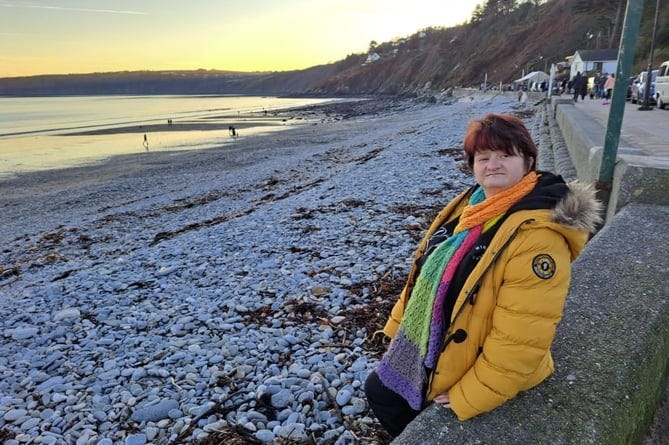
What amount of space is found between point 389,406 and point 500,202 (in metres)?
1.31

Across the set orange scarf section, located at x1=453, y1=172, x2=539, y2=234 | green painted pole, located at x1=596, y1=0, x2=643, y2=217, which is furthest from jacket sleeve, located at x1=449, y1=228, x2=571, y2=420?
green painted pole, located at x1=596, y1=0, x2=643, y2=217

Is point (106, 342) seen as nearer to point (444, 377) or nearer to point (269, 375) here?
point (269, 375)

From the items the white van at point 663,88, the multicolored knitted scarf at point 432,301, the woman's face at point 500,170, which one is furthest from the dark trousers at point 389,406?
the white van at point 663,88

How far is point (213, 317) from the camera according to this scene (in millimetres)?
4918

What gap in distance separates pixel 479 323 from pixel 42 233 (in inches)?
509

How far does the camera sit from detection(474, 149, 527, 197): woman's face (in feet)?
6.46

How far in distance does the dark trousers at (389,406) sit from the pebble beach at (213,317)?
54 centimetres

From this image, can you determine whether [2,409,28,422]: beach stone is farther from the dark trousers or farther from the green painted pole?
the green painted pole

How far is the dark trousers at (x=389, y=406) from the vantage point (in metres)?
2.39

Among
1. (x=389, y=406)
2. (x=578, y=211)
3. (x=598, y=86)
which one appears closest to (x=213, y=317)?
(x=389, y=406)

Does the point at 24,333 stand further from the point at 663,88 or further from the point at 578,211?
the point at 663,88

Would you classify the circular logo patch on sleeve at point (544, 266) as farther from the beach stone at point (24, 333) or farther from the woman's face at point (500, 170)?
the beach stone at point (24, 333)

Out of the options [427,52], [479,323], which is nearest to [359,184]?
[479,323]

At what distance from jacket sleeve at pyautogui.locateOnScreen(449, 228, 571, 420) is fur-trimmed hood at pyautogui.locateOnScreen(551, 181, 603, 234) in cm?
7
